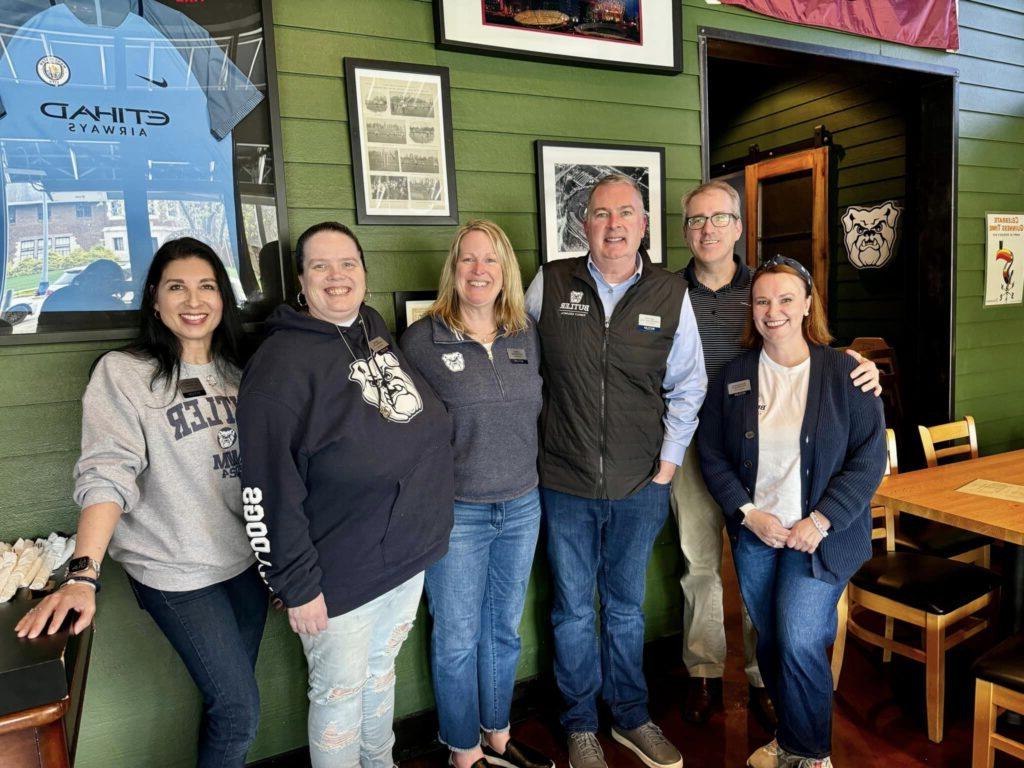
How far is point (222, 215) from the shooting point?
185cm

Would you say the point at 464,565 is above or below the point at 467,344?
below

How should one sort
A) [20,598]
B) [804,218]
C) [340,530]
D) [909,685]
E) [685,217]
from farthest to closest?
[804,218] < [909,685] < [685,217] < [340,530] < [20,598]

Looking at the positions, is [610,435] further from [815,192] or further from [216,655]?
[815,192]

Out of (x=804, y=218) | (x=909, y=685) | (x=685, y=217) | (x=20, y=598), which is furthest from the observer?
(x=804, y=218)

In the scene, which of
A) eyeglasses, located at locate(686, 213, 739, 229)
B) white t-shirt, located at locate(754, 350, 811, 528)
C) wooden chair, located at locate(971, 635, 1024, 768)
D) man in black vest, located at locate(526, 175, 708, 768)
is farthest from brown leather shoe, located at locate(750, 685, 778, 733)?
eyeglasses, located at locate(686, 213, 739, 229)

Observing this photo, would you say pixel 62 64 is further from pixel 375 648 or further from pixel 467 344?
pixel 375 648

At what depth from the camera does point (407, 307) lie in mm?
2100

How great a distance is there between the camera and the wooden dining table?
6.22 ft

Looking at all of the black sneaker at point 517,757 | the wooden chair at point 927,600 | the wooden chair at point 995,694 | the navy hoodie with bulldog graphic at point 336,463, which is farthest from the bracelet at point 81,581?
the wooden chair at point 927,600

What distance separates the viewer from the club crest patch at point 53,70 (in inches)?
64.4

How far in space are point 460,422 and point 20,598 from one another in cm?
103

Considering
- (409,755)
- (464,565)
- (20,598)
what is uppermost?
(20,598)

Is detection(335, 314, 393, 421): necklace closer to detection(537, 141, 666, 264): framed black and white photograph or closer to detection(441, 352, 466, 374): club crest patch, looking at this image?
detection(441, 352, 466, 374): club crest patch

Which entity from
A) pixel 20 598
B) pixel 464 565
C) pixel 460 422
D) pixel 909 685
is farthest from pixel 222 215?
pixel 909 685
